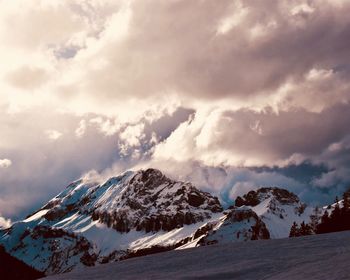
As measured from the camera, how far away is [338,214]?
133875 mm

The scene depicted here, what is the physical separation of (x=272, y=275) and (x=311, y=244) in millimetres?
4093

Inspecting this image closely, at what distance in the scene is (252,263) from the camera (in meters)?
12.7

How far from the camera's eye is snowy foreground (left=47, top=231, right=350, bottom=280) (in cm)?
1130

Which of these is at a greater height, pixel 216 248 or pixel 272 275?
pixel 216 248

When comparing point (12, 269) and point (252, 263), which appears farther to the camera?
point (12, 269)

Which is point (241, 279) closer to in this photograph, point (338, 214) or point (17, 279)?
point (17, 279)

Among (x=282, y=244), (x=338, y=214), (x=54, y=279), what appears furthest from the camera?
(x=338, y=214)

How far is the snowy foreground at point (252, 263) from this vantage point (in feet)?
37.1

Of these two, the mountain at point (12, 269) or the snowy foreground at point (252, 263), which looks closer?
the snowy foreground at point (252, 263)

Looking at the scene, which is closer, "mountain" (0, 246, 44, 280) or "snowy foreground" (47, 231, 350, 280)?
"snowy foreground" (47, 231, 350, 280)

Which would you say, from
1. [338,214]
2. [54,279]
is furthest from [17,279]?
[54,279]

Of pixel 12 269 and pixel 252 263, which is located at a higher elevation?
pixel 12 269

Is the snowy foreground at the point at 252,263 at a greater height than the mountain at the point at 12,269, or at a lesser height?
lesser

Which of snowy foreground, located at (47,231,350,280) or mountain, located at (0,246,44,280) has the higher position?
mountain, located at (0,246,44,280)
